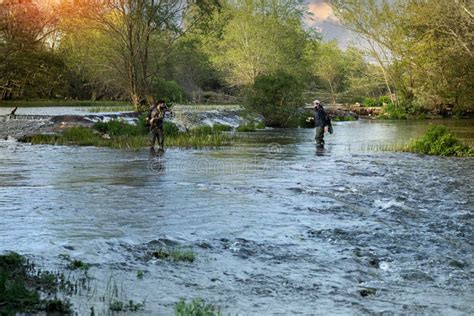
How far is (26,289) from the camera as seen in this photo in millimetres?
6430

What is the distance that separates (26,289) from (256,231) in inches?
191

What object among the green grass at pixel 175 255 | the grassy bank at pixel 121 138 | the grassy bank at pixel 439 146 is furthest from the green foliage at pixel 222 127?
the green grass at pixel 175 255

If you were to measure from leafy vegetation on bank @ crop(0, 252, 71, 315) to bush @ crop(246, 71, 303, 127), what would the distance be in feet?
113

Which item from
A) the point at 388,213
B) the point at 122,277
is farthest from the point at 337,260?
the point at 388,213

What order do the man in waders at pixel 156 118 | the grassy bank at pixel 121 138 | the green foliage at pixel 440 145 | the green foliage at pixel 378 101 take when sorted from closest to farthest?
1. the man in waders at pixel 156 118
2. the green foliage at pixel 440 145
3. the grassy bank at pixel 121 138
4. the green foliage at pixel 378 101

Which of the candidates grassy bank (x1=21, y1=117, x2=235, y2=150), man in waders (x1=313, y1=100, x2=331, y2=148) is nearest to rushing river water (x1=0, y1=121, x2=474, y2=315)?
grassy bank (x1=21, y1=117, x2=235, y2=150)

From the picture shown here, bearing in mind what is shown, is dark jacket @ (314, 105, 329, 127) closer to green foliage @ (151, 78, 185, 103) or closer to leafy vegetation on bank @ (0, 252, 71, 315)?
leafy vegetation on bank @ (0, 252, 71, 315)

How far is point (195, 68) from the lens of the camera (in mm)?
87312

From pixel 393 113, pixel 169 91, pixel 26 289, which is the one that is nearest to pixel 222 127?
pixel 393 113

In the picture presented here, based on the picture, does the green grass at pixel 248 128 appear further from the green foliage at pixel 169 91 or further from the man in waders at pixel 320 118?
the green foliage at pixel 169 91

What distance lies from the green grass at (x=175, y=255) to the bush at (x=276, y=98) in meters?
32.8

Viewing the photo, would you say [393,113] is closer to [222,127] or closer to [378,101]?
[378,101]

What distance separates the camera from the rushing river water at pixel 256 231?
23.5ft

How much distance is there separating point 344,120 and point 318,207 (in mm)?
46601
